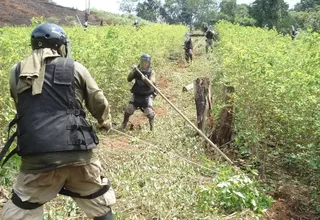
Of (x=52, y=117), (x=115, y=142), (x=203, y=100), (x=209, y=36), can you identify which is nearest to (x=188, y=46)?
(x=209, y=36)

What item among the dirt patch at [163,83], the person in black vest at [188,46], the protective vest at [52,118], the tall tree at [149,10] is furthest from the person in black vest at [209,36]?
the tall tree at [149,10]

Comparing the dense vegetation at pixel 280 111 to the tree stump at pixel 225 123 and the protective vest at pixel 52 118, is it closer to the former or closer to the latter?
the tree stump at pixel 225 123

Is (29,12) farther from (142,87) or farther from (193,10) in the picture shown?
(193,10)

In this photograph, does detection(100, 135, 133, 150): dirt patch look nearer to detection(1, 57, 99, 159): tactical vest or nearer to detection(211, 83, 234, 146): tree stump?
detection(211, 83, 234, 146): tree stump

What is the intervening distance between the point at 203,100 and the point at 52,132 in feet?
15.2

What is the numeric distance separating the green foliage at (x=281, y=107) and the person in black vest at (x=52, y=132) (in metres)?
2.80

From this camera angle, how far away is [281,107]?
549 cm

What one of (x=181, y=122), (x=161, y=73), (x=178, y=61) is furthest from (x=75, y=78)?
(x=178, y=61)

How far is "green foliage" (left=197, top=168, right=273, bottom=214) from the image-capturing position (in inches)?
177

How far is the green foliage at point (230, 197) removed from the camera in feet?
14.8

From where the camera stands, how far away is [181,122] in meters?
8.38

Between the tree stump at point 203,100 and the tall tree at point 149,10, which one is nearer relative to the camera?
the tree stump at point 203,100

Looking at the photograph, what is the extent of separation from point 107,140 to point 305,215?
3.49 m

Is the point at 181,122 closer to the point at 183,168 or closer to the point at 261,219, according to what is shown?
the point at 183,168
